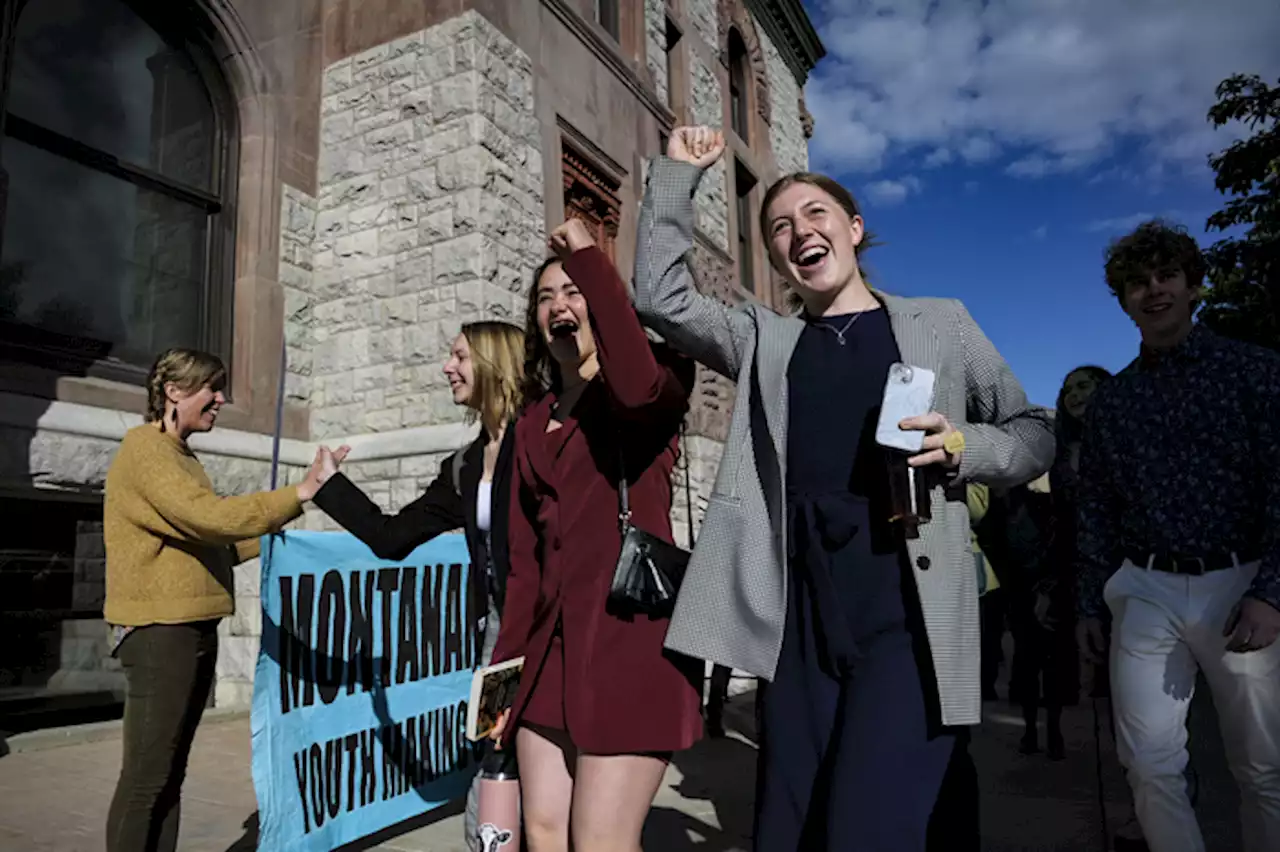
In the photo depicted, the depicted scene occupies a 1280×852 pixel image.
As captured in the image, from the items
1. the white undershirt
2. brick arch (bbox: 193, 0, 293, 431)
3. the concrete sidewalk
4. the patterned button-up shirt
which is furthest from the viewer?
brick arch (bbox: 193, 0, 293, 431)

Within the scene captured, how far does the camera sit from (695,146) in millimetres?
1951

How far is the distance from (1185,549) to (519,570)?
2046mm

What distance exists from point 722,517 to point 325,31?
907 cm

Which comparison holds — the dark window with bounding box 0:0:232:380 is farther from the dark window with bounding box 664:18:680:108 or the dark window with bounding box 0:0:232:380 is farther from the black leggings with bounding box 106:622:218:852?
the dark window with bounding box 664:18:680:108

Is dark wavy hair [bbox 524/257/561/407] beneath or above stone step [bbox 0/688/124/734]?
above

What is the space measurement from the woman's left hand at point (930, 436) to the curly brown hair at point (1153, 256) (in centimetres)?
169

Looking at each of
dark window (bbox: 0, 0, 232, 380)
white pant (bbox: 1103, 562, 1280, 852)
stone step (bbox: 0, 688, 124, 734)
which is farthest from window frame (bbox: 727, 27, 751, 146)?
white pant (bbox: 1103, 562, 1280, 852)

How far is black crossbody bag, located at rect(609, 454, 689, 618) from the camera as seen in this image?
184cm

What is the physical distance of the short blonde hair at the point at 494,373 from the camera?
292cm

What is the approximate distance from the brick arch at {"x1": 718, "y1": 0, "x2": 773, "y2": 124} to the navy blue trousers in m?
15.3

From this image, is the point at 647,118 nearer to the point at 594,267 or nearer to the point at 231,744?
the point at 231,744

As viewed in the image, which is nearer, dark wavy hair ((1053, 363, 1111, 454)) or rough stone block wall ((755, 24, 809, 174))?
dark wavy hair ((1053, 363, 1111, 454))

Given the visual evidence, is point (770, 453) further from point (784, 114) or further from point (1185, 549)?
point (784, 114)

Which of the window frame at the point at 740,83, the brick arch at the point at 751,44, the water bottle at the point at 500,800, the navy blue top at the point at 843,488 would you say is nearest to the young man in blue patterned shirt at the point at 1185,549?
the navy blue top at the point at 843,488
